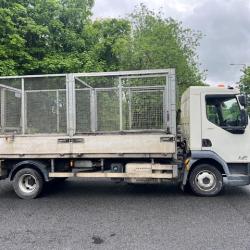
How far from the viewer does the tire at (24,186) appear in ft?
26.2

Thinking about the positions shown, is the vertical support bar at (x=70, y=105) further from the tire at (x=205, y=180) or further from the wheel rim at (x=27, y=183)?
the tire at (x=205, y=180)

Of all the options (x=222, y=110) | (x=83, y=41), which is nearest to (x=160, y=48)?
(x=83, y=41)

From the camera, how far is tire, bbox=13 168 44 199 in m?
7.97

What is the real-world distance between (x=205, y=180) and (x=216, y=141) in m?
0.94

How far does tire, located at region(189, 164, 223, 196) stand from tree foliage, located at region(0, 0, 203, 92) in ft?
28.9

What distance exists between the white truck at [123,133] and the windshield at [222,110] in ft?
0.07

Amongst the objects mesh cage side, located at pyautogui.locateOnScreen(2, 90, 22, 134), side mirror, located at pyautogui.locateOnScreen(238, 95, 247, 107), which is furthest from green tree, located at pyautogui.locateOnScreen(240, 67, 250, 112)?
mesh cage side, located at pyautogui.locateOnScreen(2, 90, 22, 134)

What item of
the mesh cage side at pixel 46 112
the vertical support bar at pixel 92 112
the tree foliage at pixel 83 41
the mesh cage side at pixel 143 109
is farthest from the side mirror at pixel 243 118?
the tree foliage at pixel 83 41

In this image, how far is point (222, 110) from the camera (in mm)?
7773

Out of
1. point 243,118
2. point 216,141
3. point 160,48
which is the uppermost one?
point 160,48

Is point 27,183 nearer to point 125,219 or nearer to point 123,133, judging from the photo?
point 123,133

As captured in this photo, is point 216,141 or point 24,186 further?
point 24,186

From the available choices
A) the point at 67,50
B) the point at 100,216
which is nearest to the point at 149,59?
the point at 67,50

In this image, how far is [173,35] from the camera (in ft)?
61.8
